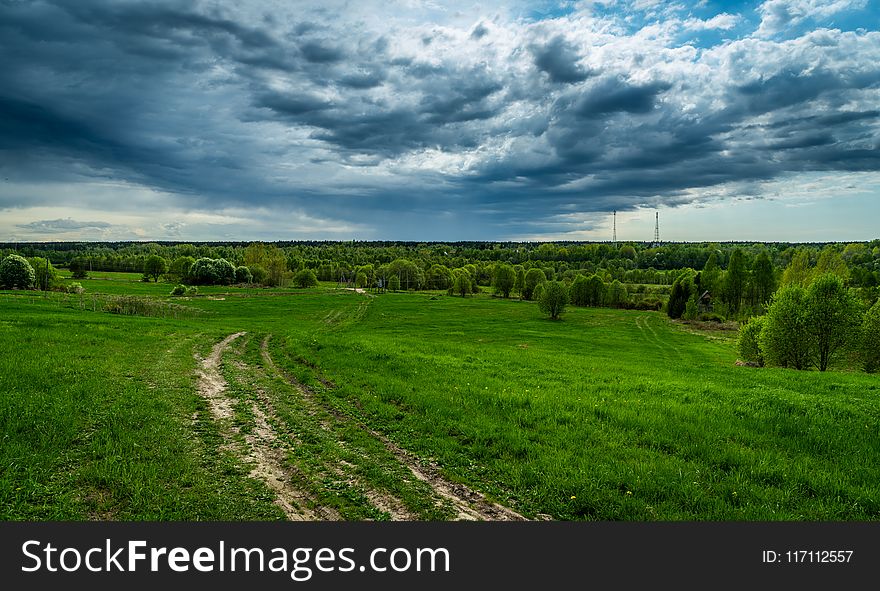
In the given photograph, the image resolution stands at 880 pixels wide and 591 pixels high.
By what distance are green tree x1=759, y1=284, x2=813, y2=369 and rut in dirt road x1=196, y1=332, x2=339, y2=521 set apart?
136ft

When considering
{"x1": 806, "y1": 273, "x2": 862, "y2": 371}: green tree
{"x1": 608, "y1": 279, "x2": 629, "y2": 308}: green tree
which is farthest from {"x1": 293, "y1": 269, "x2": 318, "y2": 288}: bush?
{"x1": 806, "y1": 273, "x2": 862, "y2": 371}: green tree

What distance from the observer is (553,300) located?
9775 cm

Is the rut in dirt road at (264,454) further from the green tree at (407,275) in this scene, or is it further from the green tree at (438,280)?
the green tree at (438,280)

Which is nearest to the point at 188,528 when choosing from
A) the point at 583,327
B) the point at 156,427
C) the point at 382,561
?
the point at 382,561

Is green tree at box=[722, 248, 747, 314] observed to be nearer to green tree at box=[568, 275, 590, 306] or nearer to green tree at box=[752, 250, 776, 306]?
green tree at box=[752, 250, 776, 306]

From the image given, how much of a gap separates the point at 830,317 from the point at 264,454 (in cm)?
4459

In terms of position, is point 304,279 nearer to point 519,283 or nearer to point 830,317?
point 519,283

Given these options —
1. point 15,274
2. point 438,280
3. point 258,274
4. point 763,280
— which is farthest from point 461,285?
point 15,274

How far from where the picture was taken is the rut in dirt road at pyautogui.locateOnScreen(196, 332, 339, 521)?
8484 mm

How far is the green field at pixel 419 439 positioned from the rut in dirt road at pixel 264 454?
0.06 metres

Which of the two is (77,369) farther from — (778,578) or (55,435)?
(778,578)

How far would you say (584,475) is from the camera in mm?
9953

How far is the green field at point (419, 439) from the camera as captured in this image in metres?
8.80

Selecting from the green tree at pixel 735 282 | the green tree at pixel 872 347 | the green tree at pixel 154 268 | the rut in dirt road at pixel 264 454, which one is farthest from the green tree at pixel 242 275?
the green tree at pixel 872 347
